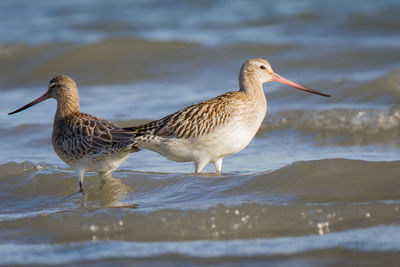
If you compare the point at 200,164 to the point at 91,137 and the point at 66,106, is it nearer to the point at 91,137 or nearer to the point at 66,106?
the point at 91,137

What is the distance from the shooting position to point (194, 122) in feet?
28.2

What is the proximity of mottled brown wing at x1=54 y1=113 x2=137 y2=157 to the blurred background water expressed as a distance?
0.62 m

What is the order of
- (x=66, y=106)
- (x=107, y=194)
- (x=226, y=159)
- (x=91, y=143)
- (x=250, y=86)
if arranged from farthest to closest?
(x=226, y=159)
(x=250, y=86)
(x=66, y=106)
(x=107, y=194)
(x=91, y=143)

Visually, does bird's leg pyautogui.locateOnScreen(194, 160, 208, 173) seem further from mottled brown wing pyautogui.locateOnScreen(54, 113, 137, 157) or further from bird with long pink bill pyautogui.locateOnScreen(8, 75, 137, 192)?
mottled brown wing pyautogui.locateOnScreen(54, 113, 137, 157)

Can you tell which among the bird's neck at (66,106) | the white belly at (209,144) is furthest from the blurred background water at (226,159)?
the bird's neck at (66,106)

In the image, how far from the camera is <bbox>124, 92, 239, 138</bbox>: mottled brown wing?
8544 millimetres

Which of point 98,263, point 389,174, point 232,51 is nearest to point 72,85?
point 98,263

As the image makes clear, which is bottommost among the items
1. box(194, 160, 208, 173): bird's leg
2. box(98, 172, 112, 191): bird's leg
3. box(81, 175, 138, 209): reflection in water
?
box(81, 175, 138, 209): reflection in water

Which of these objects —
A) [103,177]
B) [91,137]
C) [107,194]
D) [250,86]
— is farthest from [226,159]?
[91,137]

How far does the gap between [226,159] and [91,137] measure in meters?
2.81

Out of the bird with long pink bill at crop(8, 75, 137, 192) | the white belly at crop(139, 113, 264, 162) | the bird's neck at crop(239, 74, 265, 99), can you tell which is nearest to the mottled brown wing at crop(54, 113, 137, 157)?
the bird with long pink bill at crop(8, 75, 137, 192)

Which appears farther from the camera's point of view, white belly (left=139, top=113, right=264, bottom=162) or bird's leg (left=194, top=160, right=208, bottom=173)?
bird's leg (left=194, top=160, right=208, bottom=173)

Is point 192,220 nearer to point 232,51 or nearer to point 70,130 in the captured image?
point 70,130

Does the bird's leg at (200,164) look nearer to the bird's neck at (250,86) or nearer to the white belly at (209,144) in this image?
the white belly at (209,144)
